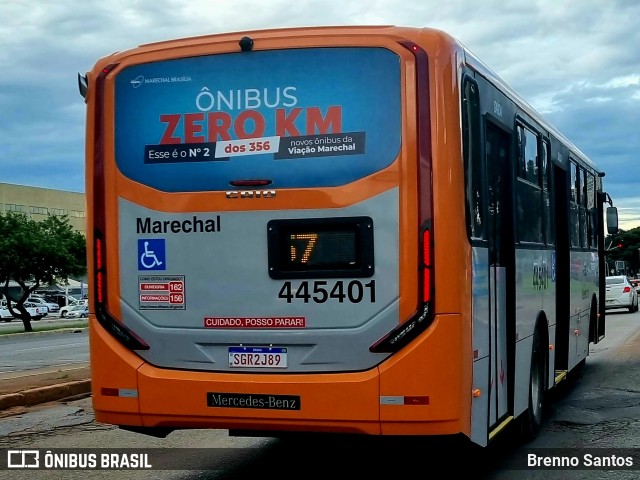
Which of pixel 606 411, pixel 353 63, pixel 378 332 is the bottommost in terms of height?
pixel 606 411

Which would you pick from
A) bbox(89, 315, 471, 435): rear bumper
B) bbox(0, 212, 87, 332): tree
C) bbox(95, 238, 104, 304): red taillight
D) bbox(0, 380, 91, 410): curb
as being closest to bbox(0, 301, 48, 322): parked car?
bbox(0, 212, 87, 332): tree

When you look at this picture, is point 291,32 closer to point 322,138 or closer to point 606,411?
point 322,138

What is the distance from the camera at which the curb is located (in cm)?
1138

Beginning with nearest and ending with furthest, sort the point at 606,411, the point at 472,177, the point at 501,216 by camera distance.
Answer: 1. the point at 472,177
2. the point at 501,216
3. the point at 606,411

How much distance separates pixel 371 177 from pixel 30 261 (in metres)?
39.7

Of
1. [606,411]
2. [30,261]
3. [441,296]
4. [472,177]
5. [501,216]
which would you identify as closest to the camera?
[441,296]

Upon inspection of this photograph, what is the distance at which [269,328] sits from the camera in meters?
6.28

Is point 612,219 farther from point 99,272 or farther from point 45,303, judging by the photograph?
point 45,303

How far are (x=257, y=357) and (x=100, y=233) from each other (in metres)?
1.48

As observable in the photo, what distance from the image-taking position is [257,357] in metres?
6.30

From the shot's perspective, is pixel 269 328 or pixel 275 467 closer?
pixel 269 328

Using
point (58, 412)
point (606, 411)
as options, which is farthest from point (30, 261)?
point (606, 411)

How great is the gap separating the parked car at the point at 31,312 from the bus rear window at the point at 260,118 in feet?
192

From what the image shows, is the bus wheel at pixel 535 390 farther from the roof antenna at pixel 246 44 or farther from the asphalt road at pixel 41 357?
the asphalt road at pixel 41 357
